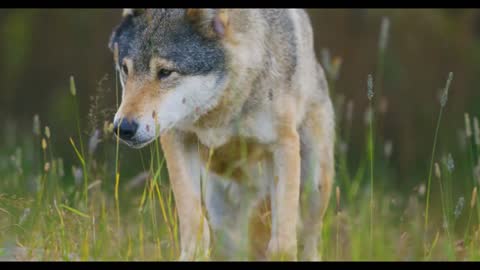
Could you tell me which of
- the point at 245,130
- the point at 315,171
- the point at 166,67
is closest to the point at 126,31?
the point at 166,67

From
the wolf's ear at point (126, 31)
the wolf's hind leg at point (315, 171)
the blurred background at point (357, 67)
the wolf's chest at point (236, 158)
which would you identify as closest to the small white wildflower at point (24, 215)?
the wolf's ear at point (126, 31)

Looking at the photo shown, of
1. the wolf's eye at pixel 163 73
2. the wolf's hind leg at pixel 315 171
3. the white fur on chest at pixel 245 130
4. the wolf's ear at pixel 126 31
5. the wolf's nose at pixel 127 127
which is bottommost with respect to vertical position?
the wolf's hind leg at pixel 315 171

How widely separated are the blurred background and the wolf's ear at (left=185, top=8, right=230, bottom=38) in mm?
6698

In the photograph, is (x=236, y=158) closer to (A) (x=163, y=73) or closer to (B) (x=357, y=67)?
(A) (x=163, y=73)

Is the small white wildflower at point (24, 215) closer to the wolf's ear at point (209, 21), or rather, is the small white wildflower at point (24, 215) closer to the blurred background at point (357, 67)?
the wolf's ear at point (209, 21)

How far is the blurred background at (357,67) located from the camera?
13062mm

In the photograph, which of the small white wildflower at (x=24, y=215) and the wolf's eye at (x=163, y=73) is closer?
the small white wildflower at (x=24, y=215)

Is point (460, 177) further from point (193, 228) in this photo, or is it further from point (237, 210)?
point (193, 228)

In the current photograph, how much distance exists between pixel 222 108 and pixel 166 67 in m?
0.50

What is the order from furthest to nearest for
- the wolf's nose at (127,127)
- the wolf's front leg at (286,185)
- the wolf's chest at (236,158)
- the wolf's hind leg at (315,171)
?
the wolf's hind leg at (315,171) → the wolf's chest at (236,158) → the wolf's front leg at (286,185) → the wolf's nose at (127,127)

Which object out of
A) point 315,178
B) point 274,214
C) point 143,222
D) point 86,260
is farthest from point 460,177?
point 86,260

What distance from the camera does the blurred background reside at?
13062 millimetres

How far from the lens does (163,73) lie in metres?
4.93

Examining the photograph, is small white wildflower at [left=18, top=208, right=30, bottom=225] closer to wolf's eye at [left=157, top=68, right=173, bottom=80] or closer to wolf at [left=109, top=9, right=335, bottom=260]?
wolf at [left=109, top=9, right=335, bottom=260]
